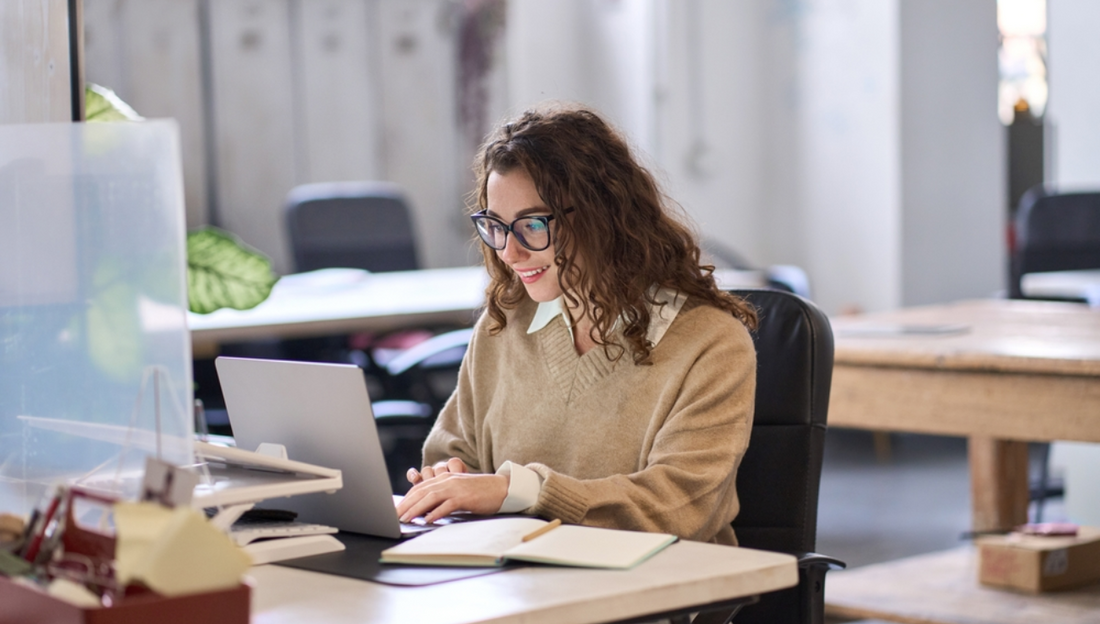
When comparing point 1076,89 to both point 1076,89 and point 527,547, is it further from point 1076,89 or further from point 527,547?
point 527,547

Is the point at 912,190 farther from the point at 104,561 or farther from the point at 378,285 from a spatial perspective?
the point at 104,561

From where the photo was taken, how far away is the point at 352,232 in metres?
4.60

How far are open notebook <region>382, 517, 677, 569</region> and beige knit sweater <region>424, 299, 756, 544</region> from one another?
17 cm

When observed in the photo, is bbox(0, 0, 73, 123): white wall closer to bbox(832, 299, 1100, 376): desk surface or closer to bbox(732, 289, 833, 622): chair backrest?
bbox(732, 289, 833, 622): chair backrest

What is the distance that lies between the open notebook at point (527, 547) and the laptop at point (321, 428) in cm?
8

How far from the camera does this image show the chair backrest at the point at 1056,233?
163 inches

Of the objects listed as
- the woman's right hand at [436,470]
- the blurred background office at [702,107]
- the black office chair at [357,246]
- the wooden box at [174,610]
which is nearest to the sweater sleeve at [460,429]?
the woman's right hand at [436,470]

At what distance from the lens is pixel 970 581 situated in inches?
111

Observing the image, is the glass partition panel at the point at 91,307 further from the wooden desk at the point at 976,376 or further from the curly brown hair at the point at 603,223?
the wooden desk at the point at 976,376

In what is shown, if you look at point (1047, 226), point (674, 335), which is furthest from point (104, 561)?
point (1047, 226)

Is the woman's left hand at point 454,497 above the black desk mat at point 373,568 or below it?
above

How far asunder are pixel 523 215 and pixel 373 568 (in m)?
0.54

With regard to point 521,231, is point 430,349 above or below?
below

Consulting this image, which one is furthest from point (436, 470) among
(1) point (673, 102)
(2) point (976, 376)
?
(1) point (673, 102)
